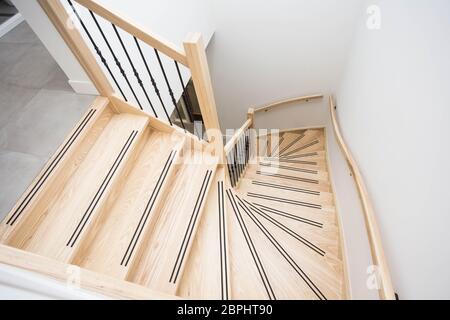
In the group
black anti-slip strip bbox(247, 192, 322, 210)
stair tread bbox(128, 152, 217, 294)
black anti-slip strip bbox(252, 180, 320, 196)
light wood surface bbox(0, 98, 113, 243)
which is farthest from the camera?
black anti-slip strip bbox(252, 180, 320, 196)

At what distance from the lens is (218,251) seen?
1.87m

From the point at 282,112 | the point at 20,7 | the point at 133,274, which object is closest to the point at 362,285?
the point at 133,274

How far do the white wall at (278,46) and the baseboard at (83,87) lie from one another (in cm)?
246

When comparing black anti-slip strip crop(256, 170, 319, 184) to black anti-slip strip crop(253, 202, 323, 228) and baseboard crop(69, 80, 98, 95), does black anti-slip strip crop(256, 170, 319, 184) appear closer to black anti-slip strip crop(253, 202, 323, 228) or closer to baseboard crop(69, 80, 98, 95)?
black anti-slip strip crop(253, 202, 323, 228)

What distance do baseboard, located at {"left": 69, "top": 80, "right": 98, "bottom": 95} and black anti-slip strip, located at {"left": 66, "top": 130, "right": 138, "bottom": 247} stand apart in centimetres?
54

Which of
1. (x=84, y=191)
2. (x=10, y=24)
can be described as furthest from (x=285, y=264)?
(x=10, y=24)

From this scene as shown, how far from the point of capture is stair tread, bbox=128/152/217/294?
1613mm

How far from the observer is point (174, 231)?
1824 mm

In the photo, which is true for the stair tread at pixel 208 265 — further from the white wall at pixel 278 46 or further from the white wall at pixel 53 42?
the white wall at pixel 278 46

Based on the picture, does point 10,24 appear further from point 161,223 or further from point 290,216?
point 290,216

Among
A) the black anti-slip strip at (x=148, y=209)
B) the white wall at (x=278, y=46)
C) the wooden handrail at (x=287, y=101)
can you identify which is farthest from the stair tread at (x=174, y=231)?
the wooden handrail at (x=287, y=101)

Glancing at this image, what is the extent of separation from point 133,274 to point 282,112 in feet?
13.0

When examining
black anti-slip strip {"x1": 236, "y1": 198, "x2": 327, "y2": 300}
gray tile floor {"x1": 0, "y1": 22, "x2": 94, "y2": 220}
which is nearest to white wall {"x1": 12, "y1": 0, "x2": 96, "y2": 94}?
gray tile floor {"x1": 0, "y1": 22, "x2": 94, "y2": 220}

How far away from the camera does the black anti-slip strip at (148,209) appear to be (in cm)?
158
